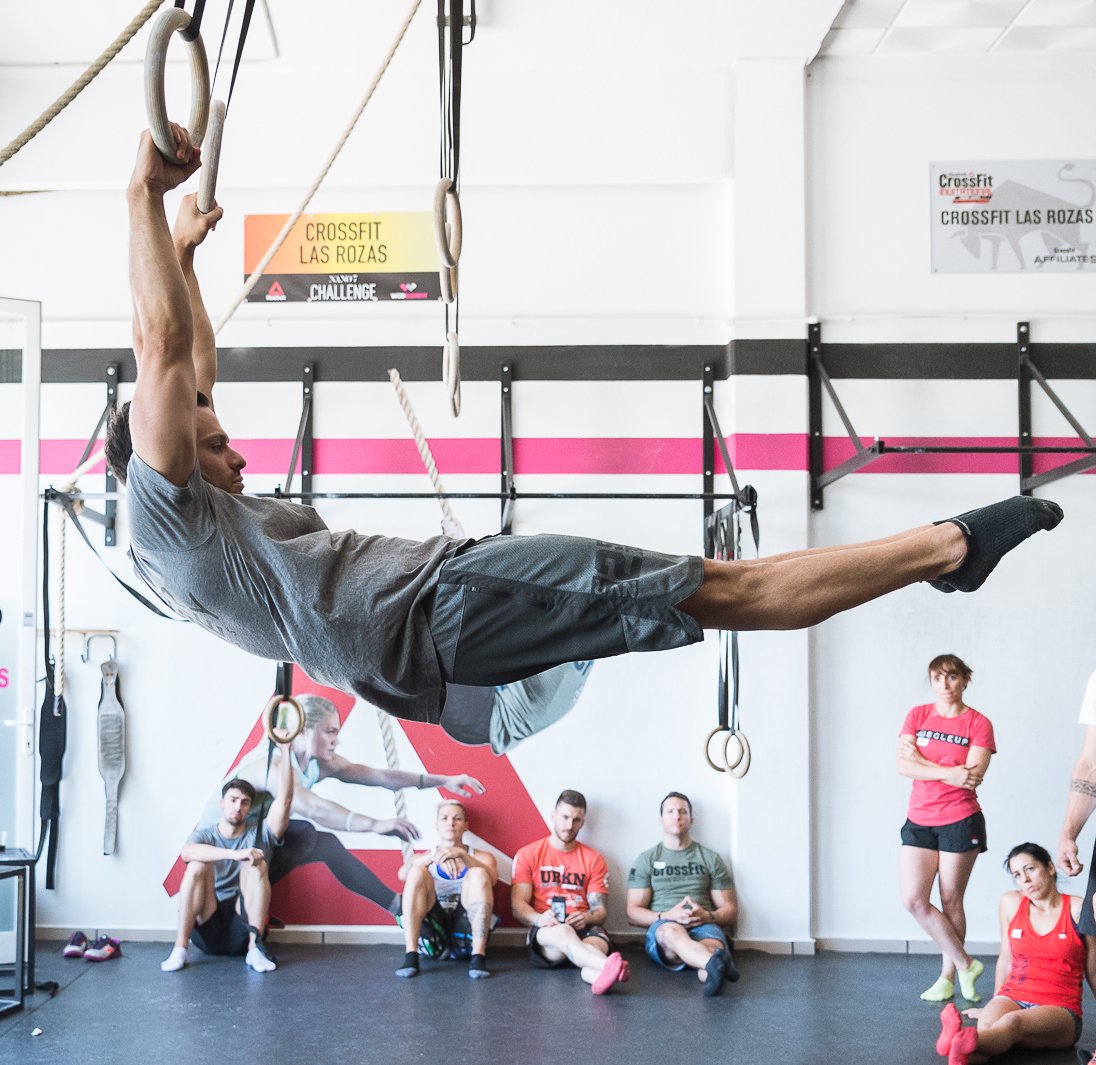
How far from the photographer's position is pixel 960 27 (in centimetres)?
538

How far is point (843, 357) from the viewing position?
5578mm

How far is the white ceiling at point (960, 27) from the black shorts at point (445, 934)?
4398mm

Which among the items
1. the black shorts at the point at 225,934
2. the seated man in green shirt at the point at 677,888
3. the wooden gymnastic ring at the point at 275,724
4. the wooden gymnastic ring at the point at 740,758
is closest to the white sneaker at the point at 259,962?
the black shorts at the point at 225,934

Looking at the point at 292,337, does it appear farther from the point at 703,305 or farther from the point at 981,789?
the point at 981,789

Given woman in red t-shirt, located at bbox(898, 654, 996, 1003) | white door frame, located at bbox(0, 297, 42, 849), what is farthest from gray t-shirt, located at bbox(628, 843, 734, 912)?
white door frame, located at bbox(0, 297, 42, 849)

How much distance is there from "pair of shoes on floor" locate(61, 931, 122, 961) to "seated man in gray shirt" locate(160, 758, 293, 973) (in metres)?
0.25

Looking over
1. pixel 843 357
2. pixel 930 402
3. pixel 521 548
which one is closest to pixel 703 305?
pixel 843 357

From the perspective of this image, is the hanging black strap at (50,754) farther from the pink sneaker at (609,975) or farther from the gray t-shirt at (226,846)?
the pink sneaker at (609,975)

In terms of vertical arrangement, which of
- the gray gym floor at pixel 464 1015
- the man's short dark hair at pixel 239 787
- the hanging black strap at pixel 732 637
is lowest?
the gray gym floor at pixel 464 1015

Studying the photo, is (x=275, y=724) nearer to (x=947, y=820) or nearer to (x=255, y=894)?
(x=255, y=894)

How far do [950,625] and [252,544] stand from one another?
13.8 ft

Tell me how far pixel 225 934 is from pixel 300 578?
373 cm

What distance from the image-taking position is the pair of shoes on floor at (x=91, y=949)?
16.8ft

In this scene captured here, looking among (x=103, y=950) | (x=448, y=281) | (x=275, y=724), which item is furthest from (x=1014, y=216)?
(x=103, y=950)
